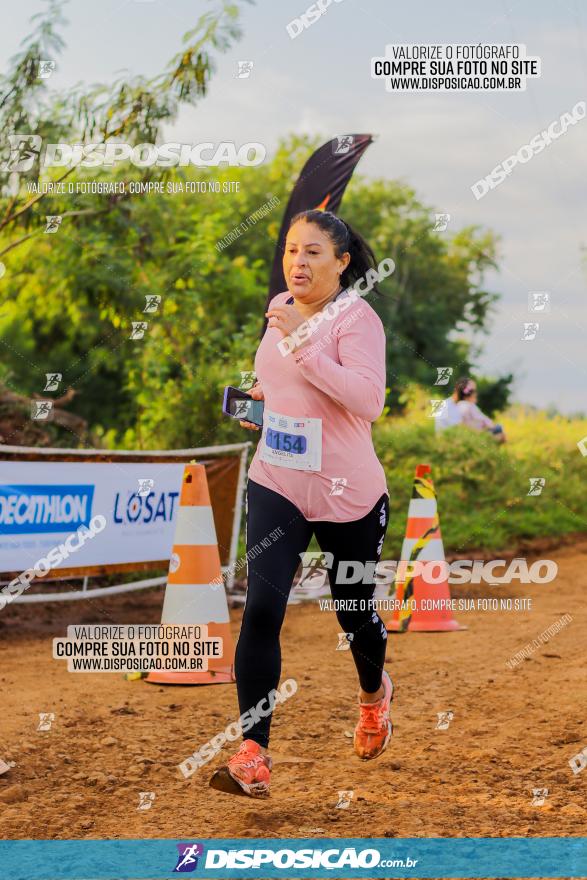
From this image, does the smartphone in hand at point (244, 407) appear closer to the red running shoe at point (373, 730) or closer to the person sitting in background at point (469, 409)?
the red running shoe at point (373, 730)

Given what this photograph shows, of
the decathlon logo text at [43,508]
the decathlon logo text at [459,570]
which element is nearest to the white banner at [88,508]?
the decathlon logo text at [43,508]

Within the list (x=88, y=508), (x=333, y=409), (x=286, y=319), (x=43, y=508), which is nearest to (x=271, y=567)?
(x=333, y=409)

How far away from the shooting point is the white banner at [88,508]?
26.0ft

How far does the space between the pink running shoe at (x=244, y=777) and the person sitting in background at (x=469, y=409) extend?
9899mm

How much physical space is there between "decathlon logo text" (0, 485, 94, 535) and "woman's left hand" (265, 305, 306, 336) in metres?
4.56

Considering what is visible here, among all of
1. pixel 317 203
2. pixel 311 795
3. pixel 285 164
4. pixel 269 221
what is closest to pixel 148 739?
pixel 311 795

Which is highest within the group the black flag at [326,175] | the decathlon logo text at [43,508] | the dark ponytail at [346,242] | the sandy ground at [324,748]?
the black flag at [326,175]

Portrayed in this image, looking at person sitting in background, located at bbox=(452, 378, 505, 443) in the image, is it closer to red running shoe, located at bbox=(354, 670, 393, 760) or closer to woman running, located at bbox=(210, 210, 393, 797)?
red running shoe, located at bbox=(354, 670, 393, 760)

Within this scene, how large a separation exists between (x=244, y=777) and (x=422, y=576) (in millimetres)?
4860

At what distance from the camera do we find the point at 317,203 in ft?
32.2

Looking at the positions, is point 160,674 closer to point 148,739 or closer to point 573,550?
point 148,739

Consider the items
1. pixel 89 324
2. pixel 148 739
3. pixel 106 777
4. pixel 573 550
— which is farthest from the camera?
pixel 89 324

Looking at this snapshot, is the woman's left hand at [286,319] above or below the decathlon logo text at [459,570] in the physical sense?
above

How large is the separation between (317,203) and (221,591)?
14.7 ft
